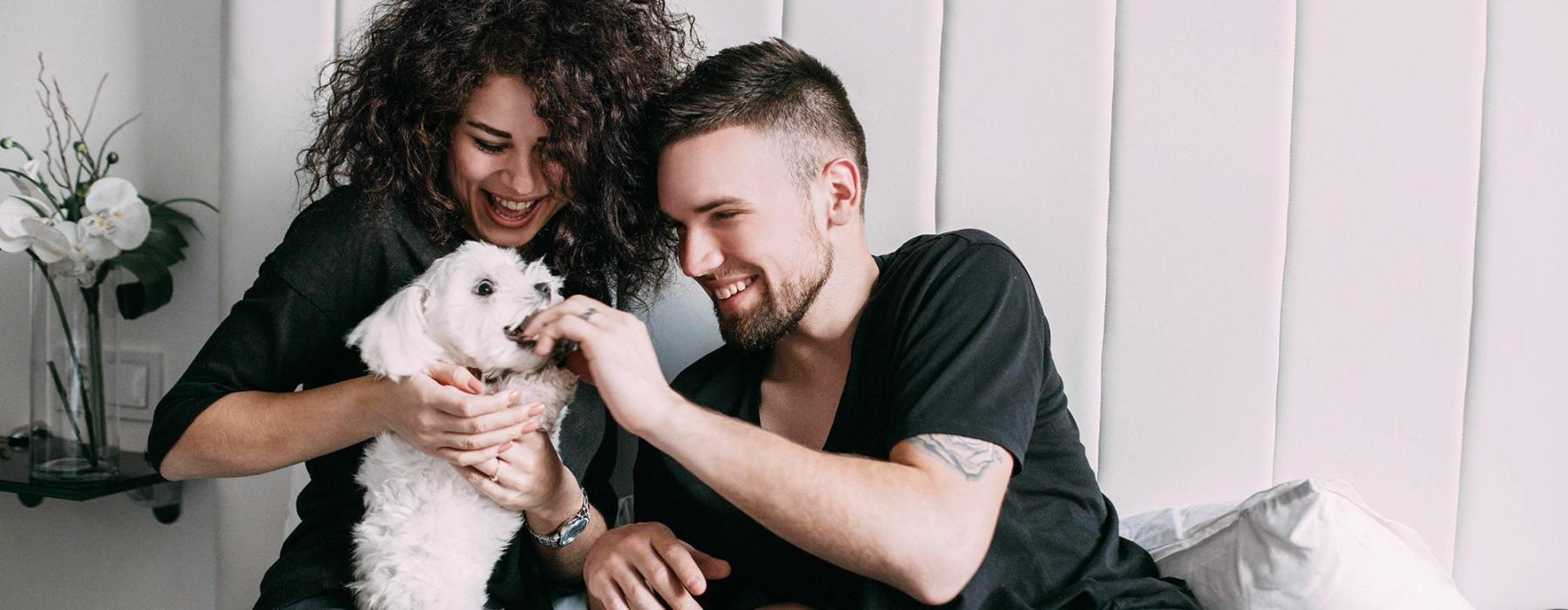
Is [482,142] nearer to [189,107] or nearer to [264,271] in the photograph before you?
[264,271]

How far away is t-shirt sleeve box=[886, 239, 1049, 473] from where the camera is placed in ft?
3.83

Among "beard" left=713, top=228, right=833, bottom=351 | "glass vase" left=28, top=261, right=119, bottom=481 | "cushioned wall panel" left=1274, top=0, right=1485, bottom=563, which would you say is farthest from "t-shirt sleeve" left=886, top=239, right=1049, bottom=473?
"glass vase" left=28, top=261, right=119, bottom=481

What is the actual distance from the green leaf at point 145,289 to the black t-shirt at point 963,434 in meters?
1.20

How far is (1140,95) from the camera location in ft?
5.61

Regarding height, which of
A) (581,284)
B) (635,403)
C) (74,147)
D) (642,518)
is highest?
(74,147)

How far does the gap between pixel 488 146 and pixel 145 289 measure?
1.11 m

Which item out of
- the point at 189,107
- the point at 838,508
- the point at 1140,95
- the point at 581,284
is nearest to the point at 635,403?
the point at 838,508

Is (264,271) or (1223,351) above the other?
(264,271)

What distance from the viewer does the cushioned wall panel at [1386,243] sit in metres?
1.68

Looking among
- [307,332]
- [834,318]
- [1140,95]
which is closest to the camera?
[307,332]

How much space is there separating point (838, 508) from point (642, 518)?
1.88ft

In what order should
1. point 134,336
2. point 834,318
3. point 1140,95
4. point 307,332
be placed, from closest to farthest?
point 307,332
point 834,318
point 1140,95
point 134,336

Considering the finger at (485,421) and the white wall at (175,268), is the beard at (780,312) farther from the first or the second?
the white wall at (175,268)

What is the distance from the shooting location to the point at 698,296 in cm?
182
